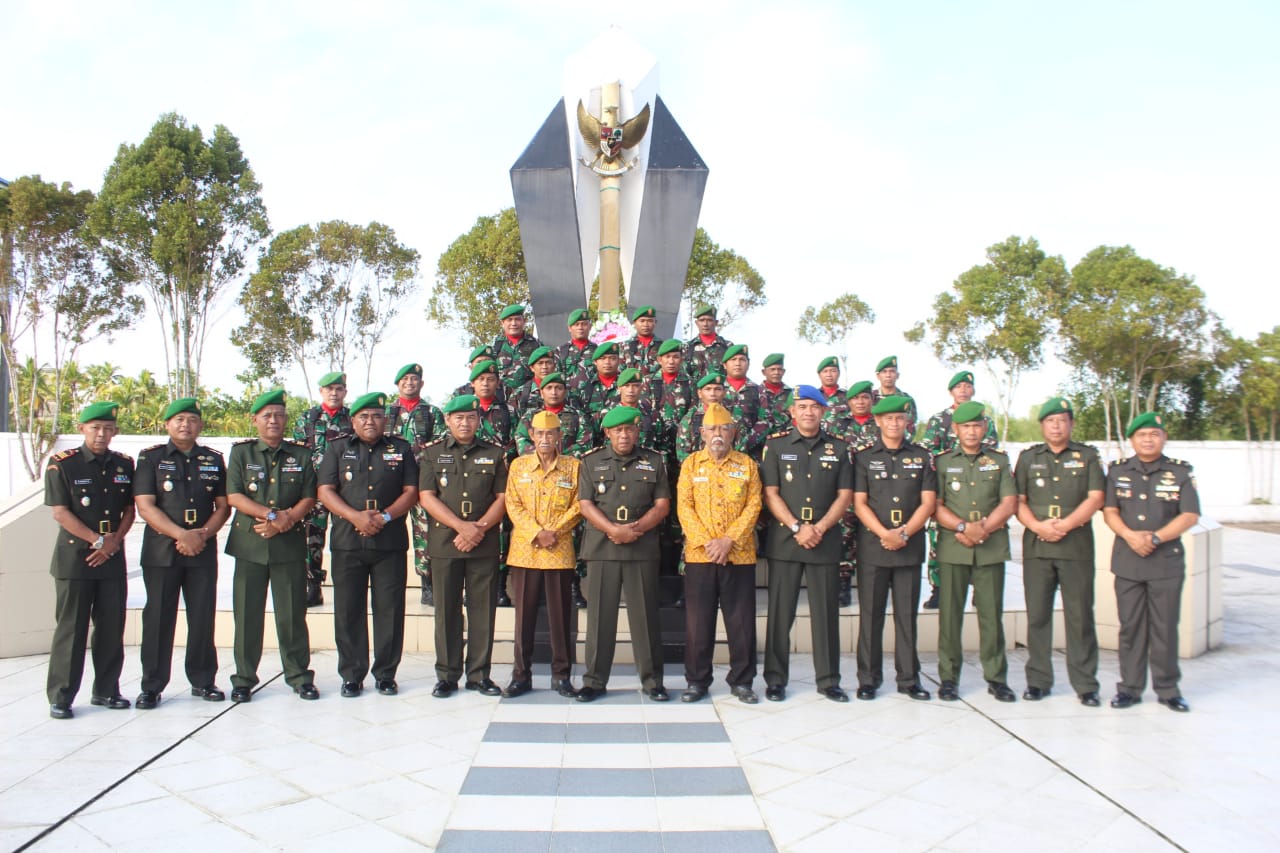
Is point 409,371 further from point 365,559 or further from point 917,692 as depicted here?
point 917,692

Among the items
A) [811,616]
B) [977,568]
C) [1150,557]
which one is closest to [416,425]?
[811,616]

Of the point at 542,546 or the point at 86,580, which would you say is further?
the point at 542,546

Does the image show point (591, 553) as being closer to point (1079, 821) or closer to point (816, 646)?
point (816, 646)

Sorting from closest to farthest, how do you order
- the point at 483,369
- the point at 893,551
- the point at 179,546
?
the point at 179,546, the point at 893,551, the point at 483,369

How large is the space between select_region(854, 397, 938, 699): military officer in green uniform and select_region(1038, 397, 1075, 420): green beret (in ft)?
2.24

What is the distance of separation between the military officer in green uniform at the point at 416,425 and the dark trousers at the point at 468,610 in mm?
1030

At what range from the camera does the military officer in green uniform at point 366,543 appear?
4.21 metres

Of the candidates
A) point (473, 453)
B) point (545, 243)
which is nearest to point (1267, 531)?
point (545, 243)

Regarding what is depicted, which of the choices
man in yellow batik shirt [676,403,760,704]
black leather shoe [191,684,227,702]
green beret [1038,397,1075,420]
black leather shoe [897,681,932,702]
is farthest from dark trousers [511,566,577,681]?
green beret [1038,397,1075,420]

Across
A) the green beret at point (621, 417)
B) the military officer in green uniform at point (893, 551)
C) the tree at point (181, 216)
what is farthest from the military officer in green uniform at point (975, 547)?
the tree at point (181, 216)

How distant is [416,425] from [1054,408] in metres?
3.79

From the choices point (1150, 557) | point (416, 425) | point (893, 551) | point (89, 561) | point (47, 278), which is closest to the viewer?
point (89, 561)

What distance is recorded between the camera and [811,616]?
13.8ft

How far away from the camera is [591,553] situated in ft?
13.6
